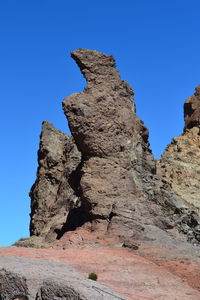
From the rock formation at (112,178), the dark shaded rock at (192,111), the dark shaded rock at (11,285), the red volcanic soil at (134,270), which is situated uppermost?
the dark shaded rock at (192,111)

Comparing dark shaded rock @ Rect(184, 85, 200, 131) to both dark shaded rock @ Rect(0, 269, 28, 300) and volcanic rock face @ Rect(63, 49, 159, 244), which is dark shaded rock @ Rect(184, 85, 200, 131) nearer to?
volcanic rock face @ Rect(63, 49, 159, 244)

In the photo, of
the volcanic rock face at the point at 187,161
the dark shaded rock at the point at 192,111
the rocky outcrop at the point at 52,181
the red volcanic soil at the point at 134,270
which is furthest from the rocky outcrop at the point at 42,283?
the dark shaded rock at the point at 192,111

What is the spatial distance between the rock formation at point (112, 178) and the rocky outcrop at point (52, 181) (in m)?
0.17

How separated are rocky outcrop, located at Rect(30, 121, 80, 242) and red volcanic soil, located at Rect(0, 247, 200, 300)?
9478 millimetres

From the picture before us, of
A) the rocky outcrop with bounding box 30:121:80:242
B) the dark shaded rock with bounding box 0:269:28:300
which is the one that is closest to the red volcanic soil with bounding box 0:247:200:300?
the dark shaded rock with bounding box 0:269:28:300

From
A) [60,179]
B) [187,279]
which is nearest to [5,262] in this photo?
→ [187,279]

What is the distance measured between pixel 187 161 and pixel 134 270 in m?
14.4

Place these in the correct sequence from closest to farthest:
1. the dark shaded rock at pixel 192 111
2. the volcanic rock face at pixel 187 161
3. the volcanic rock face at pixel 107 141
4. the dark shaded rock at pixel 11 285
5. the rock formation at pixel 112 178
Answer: the dark shaded rock at pixel 11 285 < the rock formation at pixel 112 178 < the volcanic rock face at pixel 107 141 < the volcanic rock face at pixel 187 161 < the dark shaded rock at pixel 192 111

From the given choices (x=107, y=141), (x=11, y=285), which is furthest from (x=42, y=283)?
(x=107, y=141)

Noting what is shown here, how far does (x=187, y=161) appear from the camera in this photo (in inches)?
1273

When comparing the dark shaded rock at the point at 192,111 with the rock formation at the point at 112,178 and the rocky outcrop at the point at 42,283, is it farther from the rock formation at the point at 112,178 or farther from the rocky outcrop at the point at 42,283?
the rocky outcrop at the point at 42,283

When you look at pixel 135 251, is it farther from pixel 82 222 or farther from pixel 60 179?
pixel 60 179

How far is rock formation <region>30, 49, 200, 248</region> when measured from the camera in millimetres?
23953

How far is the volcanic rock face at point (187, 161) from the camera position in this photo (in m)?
30.1
